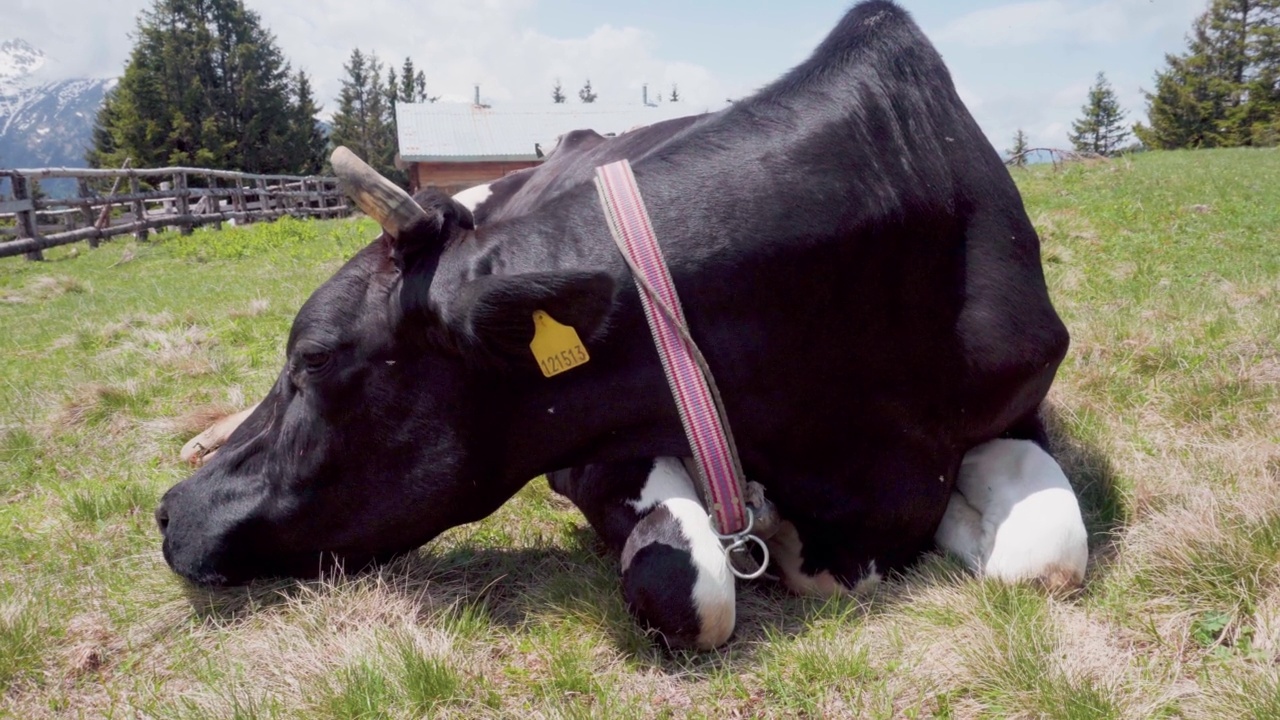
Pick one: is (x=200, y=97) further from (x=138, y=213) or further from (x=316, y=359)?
(x=316, y=359)

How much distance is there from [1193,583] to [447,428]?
1.97m

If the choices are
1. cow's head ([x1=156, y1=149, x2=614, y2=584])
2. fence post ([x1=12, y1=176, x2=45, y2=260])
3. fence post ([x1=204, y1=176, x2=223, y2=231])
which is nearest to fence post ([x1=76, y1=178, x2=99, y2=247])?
fence post ([x1=12, y1=176, x2=45, y2=260])

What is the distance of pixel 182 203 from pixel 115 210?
525 inches

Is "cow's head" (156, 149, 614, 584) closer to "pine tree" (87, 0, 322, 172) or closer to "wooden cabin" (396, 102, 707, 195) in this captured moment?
"wooden cabin" (396, 102, 707, 195)

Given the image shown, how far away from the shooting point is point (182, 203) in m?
21.1

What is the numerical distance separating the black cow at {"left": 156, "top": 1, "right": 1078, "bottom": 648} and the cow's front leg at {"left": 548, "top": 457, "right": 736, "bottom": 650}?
0.10 m

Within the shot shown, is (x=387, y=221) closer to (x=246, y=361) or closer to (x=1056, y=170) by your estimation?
(x=246, y=361)

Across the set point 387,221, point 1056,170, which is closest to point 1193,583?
point 387,221

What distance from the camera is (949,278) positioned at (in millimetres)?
2684

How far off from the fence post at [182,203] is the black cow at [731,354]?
66.8ft

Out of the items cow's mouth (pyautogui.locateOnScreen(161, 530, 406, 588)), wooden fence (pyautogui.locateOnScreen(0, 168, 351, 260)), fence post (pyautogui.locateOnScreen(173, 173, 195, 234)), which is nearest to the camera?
cow's mouth (pyautogui.locateOnScreen(161, 530, 406, 588))

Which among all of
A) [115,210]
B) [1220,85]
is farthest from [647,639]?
[1220,85]

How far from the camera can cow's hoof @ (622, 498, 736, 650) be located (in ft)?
7.52

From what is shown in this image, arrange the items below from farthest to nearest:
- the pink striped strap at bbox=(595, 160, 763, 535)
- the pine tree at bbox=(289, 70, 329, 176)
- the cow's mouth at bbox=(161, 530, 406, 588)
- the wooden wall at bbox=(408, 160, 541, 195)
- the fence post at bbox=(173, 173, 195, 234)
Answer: the pine tree at bbox=(289, 70, 329, 176) < the wooden wall at bbox=(408, 160, 541, 195) < the fence post at bbox=(173, 173, 195, 234) < the cow's mouth at bbox=(161, 530, 406, 588) < the pink striped strap at bbox=(595, 160, 763, 535)
